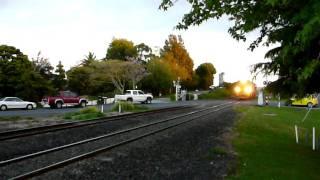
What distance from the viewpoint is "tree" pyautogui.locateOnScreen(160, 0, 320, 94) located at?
26.6ft

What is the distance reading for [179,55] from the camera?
4601 inches

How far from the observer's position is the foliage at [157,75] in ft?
335

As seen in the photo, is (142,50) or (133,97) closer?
(133,97)

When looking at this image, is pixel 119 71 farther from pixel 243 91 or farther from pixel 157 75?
pixel 243 91

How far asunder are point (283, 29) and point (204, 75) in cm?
12988

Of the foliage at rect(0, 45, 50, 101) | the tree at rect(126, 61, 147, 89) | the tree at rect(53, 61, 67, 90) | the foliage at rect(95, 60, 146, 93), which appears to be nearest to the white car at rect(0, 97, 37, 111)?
the foliage at rect(0, 45, 50, 101)

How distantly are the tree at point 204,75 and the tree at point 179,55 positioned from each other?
18124mm

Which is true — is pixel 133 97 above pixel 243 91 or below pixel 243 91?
below

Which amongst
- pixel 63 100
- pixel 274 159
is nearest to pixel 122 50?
pixel 63 100

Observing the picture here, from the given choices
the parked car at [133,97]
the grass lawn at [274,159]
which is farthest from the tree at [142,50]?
the grass lawn at [274,159]

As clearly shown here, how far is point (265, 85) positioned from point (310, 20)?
7.69 m

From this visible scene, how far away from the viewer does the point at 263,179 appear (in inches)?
473

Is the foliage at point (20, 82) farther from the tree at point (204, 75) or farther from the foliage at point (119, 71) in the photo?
the tree at point (204, 75)

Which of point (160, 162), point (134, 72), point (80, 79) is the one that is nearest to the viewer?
point (160, 162)
